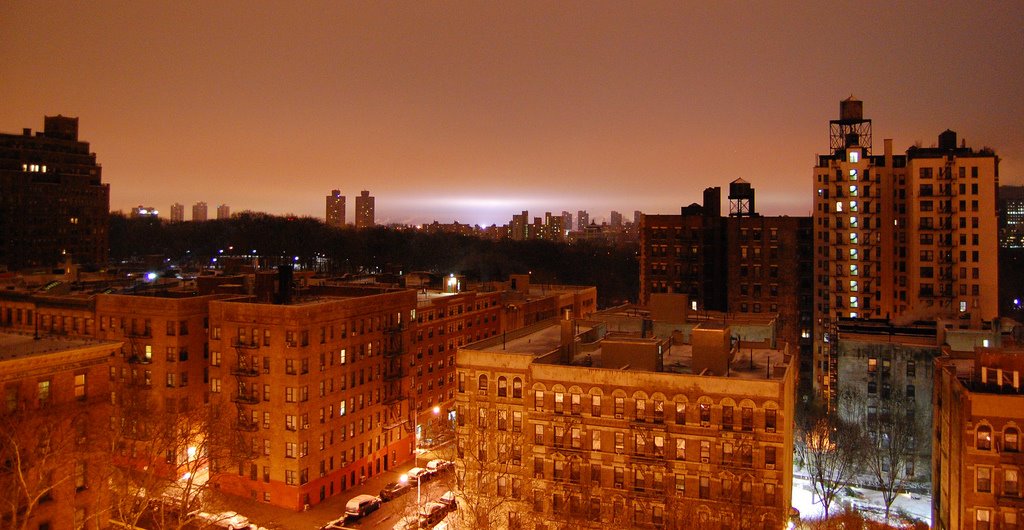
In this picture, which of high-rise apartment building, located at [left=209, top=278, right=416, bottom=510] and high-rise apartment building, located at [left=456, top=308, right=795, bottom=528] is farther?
high-rise apartment building, located at [left=209, top=278, right=416, bottom=510]

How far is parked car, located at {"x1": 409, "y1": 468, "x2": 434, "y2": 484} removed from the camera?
59562mm

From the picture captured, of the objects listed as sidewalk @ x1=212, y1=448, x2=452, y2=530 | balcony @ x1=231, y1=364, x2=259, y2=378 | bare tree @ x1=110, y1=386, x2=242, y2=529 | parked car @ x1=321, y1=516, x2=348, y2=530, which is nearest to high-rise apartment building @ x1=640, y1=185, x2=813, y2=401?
sidewalk @ x1=212, y1=448, x2=452, y2=530

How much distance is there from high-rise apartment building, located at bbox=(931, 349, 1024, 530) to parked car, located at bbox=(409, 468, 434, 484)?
38.0m

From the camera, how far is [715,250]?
94.6 metres

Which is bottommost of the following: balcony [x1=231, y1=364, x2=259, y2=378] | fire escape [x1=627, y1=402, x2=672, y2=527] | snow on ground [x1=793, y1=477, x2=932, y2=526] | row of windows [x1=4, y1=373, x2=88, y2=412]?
snow on ground [x1=793, y1=477, x2=932, y2=526]

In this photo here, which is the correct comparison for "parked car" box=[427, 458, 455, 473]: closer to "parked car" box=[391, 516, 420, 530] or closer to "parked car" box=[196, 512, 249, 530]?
"parked car" box=[391, 516, 420, 530]

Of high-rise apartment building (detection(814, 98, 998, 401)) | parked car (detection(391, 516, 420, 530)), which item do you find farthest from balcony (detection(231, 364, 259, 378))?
high-rise apartment building (detection(814, 98, 998, 401))

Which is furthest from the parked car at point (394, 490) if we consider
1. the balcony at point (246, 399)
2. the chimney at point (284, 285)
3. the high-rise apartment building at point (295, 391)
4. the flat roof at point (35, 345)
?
the flat roof at point (35, 345)

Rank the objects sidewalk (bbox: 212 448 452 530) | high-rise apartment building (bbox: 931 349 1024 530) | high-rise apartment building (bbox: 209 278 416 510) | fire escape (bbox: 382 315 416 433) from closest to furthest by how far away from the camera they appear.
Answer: high-rise apartment building (bbox: 931 349 1024 530) < sidewalk (bbox: 212 448 452 530) < high-rise apartment building (bbox: 209 278 416 510) < fire escape (bbox: 382 315 416 433)

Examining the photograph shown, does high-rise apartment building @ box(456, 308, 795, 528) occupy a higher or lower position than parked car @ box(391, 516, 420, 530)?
higher

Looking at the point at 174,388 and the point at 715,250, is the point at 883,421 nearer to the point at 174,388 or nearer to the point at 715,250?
the point at 715,250

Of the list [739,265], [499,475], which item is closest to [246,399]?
[499,475]

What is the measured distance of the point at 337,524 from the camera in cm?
5125

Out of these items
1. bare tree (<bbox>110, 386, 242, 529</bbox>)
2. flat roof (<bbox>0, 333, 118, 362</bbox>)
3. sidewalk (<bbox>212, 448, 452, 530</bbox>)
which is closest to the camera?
flat roof (<bbox>0, 333, 118, 362</bbox>)
